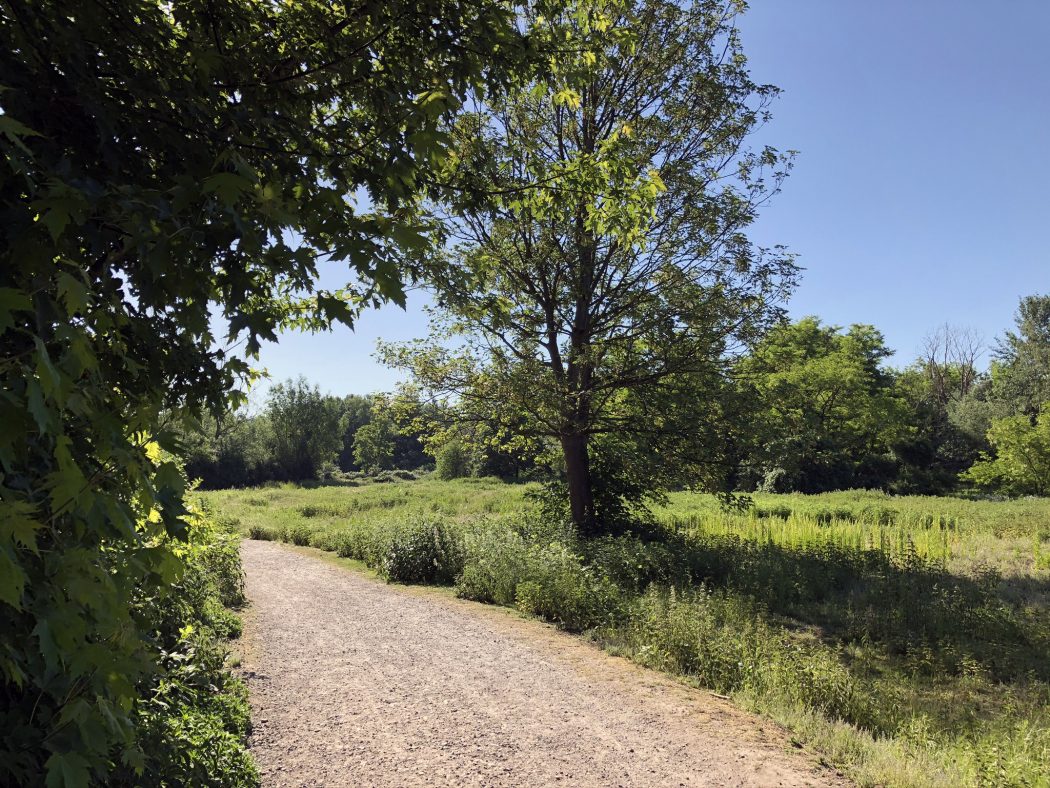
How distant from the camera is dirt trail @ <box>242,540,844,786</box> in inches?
180

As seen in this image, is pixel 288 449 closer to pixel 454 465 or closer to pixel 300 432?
pixel 300 432

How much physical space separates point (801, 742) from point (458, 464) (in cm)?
4682

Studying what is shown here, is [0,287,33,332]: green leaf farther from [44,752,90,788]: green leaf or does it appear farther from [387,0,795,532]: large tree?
[387,0,795,532]: large tree

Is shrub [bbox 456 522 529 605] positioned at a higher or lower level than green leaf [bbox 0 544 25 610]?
lower

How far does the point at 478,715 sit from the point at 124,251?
16.5ft

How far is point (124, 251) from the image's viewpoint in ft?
6.08

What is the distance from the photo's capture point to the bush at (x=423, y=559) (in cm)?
1180

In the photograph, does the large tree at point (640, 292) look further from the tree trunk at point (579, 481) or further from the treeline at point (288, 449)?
the treeline at point (288, 449)

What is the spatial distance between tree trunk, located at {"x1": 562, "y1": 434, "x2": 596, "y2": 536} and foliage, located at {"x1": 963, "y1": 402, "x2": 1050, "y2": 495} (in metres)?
30.9

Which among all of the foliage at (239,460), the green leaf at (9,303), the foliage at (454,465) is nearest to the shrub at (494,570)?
the green leaf at (9,303)

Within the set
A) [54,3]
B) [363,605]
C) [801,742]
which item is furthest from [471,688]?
[54,3]

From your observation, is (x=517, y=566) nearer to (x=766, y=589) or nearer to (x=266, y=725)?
(x=766, y=589)

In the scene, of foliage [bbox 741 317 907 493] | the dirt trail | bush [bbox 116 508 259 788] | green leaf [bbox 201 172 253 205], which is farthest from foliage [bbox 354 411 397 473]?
green leaf [bbox 201 172 253 205]

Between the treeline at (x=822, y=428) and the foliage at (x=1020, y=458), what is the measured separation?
0.23ft
